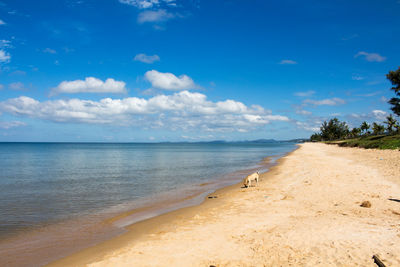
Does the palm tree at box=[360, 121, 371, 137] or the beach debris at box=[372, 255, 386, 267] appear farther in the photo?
the palm tree at box=[360, 121, 371, 137]

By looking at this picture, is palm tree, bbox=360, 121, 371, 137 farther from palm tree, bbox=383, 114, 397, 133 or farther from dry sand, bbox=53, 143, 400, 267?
dry sand, bbox=53, 143, 400, 267

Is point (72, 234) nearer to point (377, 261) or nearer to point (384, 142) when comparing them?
point (377, 261)

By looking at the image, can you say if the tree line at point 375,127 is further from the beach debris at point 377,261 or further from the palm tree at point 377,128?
the beach debris at point 377,261

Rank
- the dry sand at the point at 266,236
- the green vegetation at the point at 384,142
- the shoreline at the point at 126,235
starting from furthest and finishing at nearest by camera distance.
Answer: the green vegetation at the point at 384,142
the shoreline at the point at 126,235
the dry sand at the point at 266,236

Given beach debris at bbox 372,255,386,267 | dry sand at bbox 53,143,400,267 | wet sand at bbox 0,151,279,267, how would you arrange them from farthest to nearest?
wet sand at bbox 0,151,279,267 < dry sand at bbox 53,143,400,267 < beach debris at bbox 372,255,386,267

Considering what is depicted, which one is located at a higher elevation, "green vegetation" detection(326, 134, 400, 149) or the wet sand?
"green vegetation" detection(326, 134, 400, 149)

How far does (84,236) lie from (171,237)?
438 centimetres

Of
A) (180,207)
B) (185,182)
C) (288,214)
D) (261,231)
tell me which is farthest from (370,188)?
(185,182)

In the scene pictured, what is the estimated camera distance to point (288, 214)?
12297 mm

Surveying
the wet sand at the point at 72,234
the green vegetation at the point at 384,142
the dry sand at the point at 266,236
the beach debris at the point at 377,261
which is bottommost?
the wet sand at the point at 72,234

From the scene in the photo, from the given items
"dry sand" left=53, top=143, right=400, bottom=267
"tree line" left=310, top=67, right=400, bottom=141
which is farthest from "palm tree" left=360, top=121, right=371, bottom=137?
"dry sand" left=53, top=143, right=400, bottom=267

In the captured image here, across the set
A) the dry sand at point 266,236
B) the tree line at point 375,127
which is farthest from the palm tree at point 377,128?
the dry sand at point 266,236

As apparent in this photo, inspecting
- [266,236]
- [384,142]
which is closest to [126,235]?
[266,236]

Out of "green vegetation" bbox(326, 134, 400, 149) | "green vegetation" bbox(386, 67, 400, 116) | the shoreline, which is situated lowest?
the shoreline
